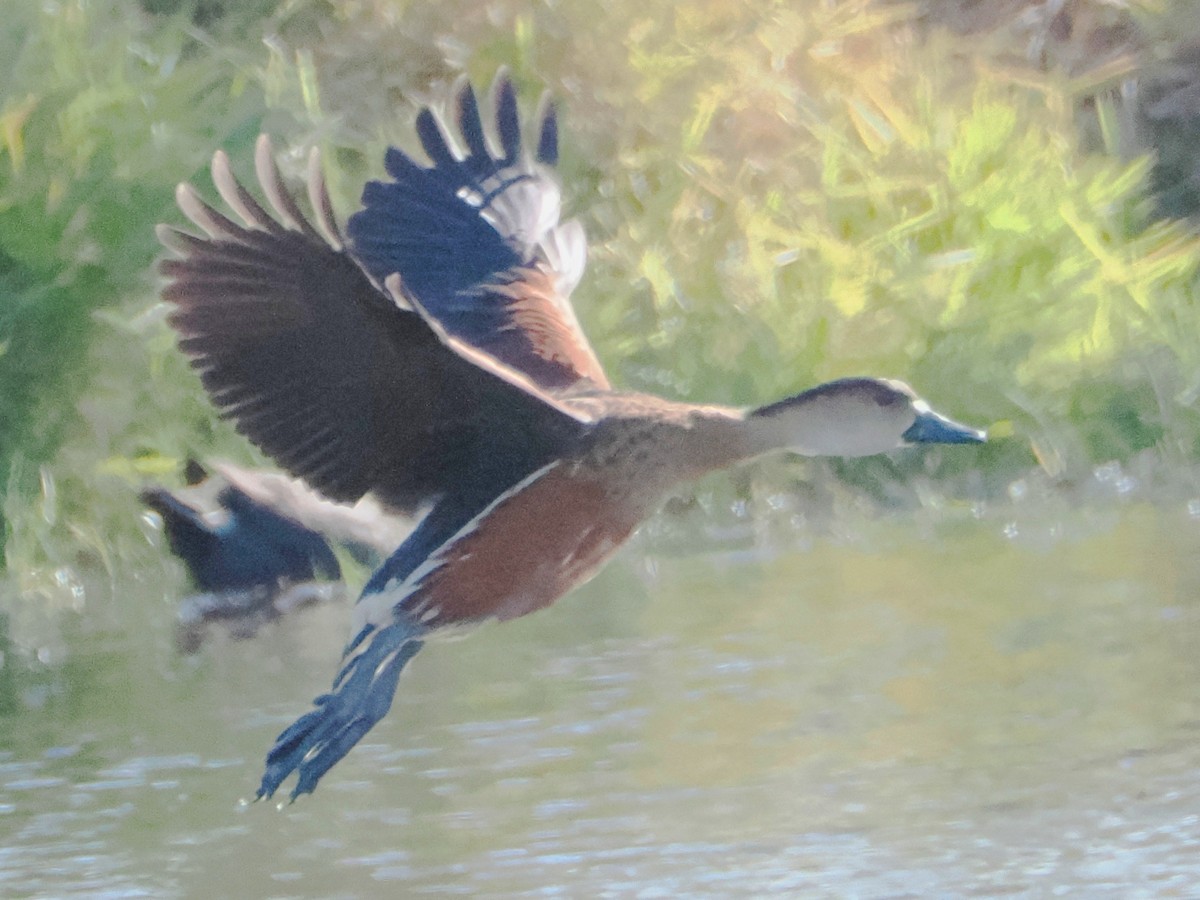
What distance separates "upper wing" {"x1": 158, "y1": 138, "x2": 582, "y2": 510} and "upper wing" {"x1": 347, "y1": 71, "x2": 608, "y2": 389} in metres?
0.60

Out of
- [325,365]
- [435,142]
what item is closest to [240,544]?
[435,142]

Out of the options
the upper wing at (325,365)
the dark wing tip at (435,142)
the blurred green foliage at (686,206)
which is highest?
the blurred green foliage at (686,206)

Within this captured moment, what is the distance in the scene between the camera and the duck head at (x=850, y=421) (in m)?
Answer: 4.45

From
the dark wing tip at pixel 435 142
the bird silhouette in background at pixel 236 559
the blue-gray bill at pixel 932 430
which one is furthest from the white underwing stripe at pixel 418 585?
the bird silhouette in background at pixel 236 559

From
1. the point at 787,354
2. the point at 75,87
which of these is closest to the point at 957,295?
the point at 787,354

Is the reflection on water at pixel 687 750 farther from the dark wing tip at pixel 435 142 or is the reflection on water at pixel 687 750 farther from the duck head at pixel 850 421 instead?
the dark wing tip at pixel 435 142

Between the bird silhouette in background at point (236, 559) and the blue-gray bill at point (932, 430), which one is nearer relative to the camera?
the blue-gray bill at point (932, 430)

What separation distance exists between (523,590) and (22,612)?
10.0 feet

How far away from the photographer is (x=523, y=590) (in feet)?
14.9

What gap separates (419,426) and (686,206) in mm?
5027

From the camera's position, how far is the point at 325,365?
4207mm

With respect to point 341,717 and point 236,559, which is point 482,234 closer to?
point 341,717

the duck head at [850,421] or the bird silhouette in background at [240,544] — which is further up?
the bird silhouette in background at [240,544]

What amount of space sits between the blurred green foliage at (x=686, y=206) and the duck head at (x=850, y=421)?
3674 mm
